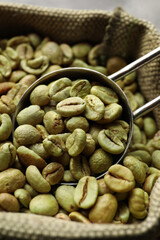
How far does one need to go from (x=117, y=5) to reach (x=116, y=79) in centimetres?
79

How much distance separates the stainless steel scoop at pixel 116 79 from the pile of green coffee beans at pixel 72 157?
0.03 metres

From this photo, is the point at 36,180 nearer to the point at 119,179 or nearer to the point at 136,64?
the point at 119,179

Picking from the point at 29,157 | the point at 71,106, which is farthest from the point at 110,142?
the point at 29,157

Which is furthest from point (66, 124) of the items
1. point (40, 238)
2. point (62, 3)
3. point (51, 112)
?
point (62, 3)

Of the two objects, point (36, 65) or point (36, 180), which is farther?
point (36, 65)

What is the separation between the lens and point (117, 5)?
1.72m

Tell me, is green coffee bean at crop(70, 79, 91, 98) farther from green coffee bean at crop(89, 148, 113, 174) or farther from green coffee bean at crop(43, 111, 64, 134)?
green coffee bean at crop(89, 148, 113, 174)

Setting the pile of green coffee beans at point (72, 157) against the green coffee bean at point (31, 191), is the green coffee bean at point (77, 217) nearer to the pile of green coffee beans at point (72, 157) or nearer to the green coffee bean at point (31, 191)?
the pile of green coffee beans at point (72, 157)

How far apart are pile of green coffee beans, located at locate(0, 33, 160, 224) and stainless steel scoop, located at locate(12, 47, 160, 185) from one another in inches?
1.0

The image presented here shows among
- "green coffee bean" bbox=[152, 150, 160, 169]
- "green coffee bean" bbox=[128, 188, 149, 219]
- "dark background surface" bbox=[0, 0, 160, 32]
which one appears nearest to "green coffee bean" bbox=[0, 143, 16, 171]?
"green coffee bean" bbox=[128, 188, 149, 219]

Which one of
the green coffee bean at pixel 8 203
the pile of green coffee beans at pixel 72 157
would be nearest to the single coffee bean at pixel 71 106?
the pile of green coffee beans at pixel 72 157

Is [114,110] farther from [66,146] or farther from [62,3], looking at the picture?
[62,3]

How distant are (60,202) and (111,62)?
68 centimetres

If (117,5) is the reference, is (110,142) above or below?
below
